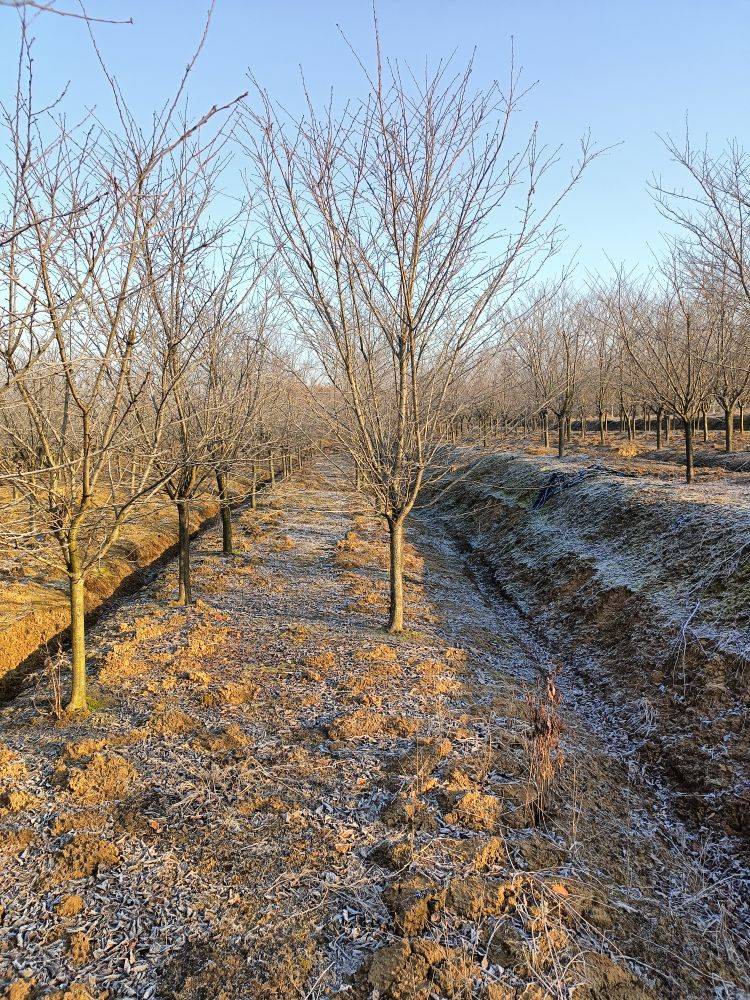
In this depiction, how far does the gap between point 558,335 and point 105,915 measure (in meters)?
20.1

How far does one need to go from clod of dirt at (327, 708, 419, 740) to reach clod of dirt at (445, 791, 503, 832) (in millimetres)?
938

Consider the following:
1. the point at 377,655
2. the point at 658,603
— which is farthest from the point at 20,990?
the point at 658,603

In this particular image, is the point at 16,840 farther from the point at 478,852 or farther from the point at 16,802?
the point at 478,852

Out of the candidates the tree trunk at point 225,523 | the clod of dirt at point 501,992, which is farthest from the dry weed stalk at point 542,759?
the tree trunk at point 225,523

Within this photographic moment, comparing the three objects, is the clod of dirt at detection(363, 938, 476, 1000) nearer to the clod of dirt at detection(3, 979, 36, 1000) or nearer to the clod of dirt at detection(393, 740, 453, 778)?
the clod of dirt at detection(393, 740, 453, 778)

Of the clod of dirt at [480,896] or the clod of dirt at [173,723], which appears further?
the clod of dirt at [173,723]

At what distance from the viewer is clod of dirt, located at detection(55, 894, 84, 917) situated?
2.82 m

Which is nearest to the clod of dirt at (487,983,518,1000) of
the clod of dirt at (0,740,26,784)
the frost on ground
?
the frost on ground

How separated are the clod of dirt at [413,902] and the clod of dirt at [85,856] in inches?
64.1

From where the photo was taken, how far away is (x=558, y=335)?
19.5m

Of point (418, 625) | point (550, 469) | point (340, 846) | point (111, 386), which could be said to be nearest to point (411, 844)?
point (340, 846)

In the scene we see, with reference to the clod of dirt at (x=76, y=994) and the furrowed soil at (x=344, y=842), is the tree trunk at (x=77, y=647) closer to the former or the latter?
the furrowed soil at (x=344, y=842)

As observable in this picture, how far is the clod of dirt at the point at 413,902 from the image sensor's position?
2758mm

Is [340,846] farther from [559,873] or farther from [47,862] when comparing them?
[47,862]
